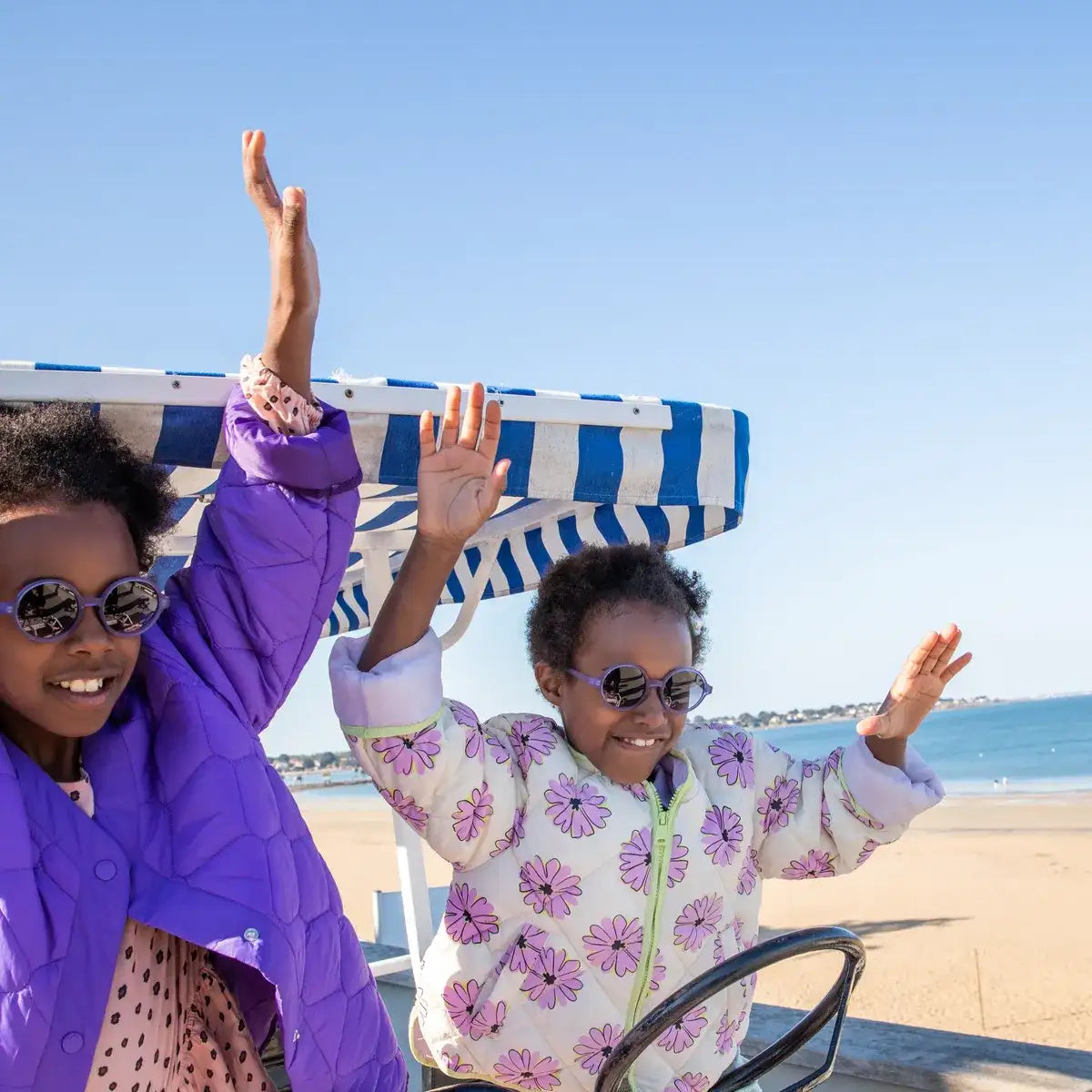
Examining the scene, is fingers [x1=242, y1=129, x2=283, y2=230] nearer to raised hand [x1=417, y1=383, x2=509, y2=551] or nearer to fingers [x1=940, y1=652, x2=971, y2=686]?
raised hand [x1=417, y1=383, x2=509, y2=551]

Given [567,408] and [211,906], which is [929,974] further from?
[211,906]

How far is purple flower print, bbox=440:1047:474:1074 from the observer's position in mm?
2381

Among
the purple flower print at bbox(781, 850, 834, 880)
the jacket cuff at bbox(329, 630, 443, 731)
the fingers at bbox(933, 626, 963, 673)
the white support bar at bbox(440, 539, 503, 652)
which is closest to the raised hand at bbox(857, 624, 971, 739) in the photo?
the fingers at bbox(933, 626, 963, 673)

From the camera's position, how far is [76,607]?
1723 mm

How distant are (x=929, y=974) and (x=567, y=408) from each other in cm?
978

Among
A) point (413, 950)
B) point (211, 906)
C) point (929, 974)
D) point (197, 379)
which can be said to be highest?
point (197, 379)

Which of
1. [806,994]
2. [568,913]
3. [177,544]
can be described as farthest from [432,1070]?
[806,994]

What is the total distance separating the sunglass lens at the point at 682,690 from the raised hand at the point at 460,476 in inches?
23.2

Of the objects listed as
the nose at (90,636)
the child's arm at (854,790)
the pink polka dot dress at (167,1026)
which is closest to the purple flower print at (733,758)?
the child's arm at (854,790)

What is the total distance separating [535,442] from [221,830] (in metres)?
1.29

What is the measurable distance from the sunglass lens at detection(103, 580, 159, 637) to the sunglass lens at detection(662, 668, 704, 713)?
3.48 ft

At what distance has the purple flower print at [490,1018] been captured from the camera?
231 centimetres

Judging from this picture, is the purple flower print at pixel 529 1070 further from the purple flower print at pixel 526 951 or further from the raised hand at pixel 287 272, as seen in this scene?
the raised hand at pixel 287 272

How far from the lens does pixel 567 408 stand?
2.77 metres
